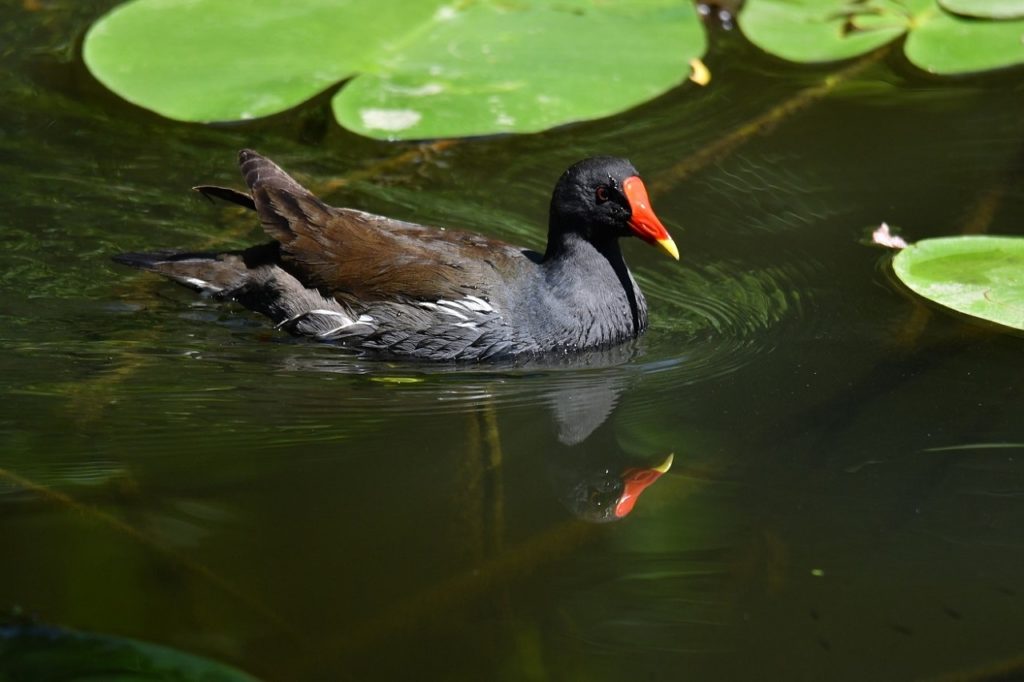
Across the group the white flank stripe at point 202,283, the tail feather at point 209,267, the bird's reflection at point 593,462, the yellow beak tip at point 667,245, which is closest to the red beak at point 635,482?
the bird's reflection at point 593,462

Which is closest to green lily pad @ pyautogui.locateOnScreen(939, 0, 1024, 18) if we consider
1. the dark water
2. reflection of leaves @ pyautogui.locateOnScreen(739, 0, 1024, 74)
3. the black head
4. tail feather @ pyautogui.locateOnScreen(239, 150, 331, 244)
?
reflection of leaves @ pyautogui.locateOnScreen(739, 0, 1024, 74)

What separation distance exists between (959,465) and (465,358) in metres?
1.69

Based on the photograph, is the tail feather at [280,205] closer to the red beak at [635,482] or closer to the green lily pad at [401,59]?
the green lily pad at [401,59]

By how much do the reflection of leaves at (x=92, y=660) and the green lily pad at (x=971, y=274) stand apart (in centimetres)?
292

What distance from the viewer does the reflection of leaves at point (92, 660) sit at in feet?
8.45

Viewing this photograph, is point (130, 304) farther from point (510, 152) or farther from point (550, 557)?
point (550, 557)

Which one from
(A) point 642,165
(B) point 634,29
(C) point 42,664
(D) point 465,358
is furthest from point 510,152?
(C) point 42,664

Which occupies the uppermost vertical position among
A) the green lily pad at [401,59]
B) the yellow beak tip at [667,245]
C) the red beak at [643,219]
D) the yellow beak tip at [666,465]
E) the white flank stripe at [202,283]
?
the green lily pad at [401,59]

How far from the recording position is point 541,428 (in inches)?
162

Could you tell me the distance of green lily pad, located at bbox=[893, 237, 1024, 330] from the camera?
4.58 meters

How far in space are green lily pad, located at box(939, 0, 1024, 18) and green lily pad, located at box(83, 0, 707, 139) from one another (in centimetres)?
123

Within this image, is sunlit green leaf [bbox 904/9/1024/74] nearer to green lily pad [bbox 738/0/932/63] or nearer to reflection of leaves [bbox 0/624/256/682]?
green lily pad [bbox 738/0/932/63]

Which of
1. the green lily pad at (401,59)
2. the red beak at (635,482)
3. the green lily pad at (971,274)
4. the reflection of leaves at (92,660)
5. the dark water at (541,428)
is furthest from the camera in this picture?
the green lily pad at (401,59)

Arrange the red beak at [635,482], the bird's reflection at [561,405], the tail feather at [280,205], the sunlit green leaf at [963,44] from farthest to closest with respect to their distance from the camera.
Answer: the sunlit green leaf at [963,44]
the tail feather at [280,205]
the bird's reflection at [561,405]
the red beak at [635,482]
